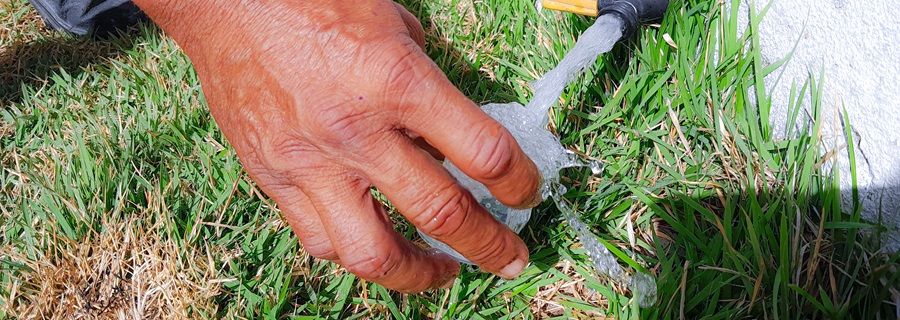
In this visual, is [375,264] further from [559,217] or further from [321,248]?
[559,217]

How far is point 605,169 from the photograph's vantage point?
1.76 metres

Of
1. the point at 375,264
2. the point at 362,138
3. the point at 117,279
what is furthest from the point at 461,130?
the point at 117,279

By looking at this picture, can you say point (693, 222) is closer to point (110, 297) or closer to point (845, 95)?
point (845, 95)

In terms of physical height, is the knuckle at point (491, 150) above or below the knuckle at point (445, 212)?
above

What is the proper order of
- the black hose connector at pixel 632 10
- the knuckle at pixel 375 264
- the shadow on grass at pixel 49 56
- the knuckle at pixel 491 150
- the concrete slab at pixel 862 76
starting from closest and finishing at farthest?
the knuckle at pixel 491 150
the knuckle at pixel 375 264
the concrete slab at pixel 862 76
the black hose connector at pixel 632 10
the shadow on grass at pixel 49 56

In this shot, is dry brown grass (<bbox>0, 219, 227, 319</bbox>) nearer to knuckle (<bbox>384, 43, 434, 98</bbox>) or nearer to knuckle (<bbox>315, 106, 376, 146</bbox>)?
knuckle (<bbox>315, 106, 376, 146</bbox>)

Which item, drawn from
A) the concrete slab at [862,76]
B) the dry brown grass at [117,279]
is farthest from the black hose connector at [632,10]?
the dry brown grass at [117,279]

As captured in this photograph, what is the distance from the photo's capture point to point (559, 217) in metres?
1.71

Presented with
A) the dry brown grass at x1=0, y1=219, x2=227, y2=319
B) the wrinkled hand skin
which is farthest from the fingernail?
the dry brown grass at x1=0, y1=219, x2=227, y2=319

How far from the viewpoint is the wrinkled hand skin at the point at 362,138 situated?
1152 millimetres

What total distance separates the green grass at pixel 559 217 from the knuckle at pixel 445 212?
18.0 inches

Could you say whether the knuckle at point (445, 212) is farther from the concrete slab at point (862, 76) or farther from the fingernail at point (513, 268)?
the concrete slab at point (862, 76)

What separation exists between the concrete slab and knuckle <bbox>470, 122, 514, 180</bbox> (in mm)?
711

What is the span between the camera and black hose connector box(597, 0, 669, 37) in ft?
5.77
